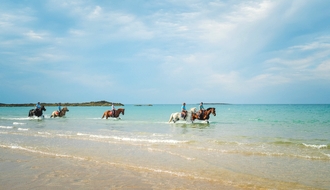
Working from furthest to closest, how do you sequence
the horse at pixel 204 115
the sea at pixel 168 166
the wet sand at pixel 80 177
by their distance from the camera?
the horse at pixel 204 115, the sea at pixel 168 166, the wet sand at pixel 80 177

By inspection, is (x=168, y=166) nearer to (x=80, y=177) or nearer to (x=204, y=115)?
(x=80, y=177)

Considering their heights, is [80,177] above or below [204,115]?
below

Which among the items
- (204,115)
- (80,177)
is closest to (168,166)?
(80,177)

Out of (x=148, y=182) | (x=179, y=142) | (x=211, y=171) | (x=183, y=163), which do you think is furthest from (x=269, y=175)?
(x=179, y=142)

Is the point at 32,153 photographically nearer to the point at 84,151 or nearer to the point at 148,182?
the point at 84,151

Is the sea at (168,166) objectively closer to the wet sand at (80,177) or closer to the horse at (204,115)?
the wet sand at (80,177)

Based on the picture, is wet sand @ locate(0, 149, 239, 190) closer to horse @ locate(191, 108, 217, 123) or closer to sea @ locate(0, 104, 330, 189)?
sea @ locate(0, 104, 330, 189)

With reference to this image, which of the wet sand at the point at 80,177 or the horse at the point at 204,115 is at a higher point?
the horse at the point at 204,115

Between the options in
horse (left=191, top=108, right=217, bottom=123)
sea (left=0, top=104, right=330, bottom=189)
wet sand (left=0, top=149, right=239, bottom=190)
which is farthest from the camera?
horse (left=191, top=108, right=217, bottom=123)

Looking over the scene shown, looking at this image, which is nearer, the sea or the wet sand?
the wet sand

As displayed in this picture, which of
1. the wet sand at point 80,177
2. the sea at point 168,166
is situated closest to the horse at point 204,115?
the sea at point 168,166

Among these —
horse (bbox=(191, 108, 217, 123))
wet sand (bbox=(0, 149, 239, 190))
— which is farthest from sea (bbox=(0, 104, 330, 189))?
→ horse (bbox=(191, 108, 217, 123))

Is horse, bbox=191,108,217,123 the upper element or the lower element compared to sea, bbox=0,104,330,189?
upper

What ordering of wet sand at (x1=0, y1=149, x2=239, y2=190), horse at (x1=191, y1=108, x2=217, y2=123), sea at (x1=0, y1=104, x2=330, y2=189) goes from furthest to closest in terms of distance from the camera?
horse at (x1=191, y1=108, x2=217, y2=123), sea at (x1=0, y1=104, x2=330, y2=189), wet sand at (x1=0, y1=149, x2=239, y2=190)
